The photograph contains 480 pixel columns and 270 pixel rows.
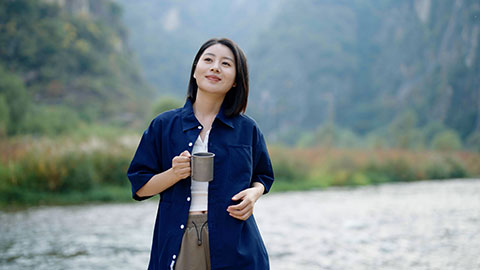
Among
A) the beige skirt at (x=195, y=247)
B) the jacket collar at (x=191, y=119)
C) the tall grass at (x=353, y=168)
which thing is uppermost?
the jacket collar at (x=191, y=119)

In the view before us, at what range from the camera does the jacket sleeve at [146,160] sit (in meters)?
1.89

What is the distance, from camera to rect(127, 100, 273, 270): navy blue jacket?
5.96 feet

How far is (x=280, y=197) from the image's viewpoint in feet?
45.7

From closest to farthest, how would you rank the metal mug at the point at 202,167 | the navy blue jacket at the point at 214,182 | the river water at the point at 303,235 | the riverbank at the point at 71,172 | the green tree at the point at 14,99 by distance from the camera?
the metal mug at the point at 202,167, the navy blue jacket at the point at 214,182, the river water at the point at 303,235, the riverbank at the point at 71,172, the green tree at the point at 14,99

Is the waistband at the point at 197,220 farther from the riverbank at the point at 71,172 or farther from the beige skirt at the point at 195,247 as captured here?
the riverbank at the point at 71,172

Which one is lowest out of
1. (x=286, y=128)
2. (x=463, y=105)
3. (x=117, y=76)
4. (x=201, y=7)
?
(x=286, y=128)

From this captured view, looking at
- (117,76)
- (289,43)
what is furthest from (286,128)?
(117,76)

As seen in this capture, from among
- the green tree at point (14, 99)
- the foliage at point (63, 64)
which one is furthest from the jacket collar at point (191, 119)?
the foliage at point (63, 64)

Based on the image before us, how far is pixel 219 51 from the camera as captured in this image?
6.54ft

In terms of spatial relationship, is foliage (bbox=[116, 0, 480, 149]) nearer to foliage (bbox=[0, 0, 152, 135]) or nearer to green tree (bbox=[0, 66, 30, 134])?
foliage (bbox=[0, 0, 152, 135])

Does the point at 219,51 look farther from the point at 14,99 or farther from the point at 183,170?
the point at 14,99

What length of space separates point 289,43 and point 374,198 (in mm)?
80006

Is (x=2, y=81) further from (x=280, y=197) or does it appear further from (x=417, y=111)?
(x=417, y=111)

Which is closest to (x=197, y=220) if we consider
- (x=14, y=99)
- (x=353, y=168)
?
(x=353, y=168)
